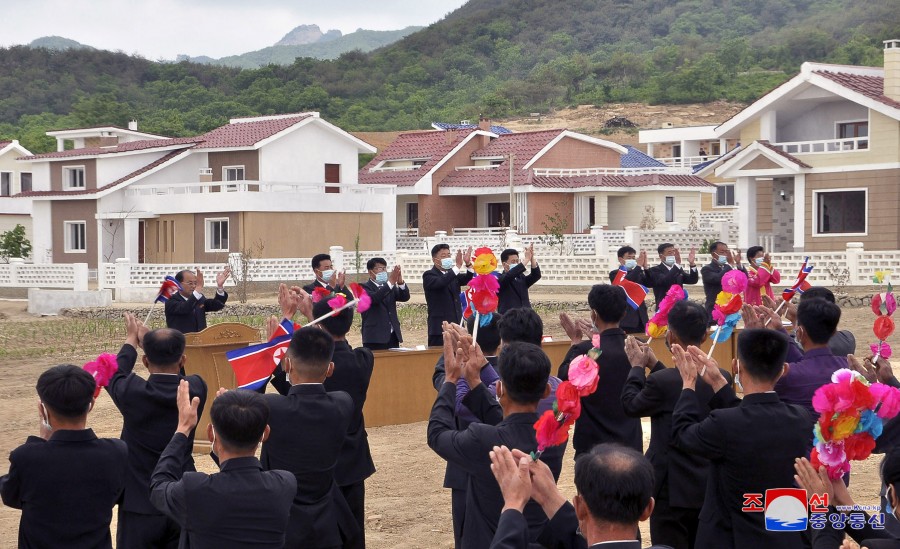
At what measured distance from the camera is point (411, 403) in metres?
12.1

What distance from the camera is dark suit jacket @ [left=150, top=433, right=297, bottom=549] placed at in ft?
14.5

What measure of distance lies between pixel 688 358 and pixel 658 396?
2.86ft

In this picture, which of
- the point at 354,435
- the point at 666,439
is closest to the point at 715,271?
the point at 666,439

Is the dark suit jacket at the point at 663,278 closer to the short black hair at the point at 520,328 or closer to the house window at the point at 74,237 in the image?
the short black hair at the point at 520,328

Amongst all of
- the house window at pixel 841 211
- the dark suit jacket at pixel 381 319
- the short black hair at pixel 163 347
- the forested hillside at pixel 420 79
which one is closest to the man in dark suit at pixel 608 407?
the short black hair at pixel 163 347

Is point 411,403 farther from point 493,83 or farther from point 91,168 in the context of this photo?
point 493,83

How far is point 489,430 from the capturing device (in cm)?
471

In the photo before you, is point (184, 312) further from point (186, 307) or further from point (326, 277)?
point (326, 277)

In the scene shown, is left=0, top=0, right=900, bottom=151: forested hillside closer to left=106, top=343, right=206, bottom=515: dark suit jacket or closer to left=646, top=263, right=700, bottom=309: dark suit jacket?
left=646, top=263, right=700, bottom=309: dark suit jacket

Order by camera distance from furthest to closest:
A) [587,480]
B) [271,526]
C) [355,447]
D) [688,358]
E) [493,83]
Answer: [493,83] < [355,447] < [688,358] < [271,526] < [587,480]

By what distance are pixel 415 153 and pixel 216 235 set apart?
12687mm

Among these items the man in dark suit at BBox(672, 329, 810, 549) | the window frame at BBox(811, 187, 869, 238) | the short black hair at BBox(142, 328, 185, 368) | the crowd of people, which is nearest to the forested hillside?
the window frame at BBox(811, 187, 869, 238)

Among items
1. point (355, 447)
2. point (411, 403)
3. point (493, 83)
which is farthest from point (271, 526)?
point (493, 83)

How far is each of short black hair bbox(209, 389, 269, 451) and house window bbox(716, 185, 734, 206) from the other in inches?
1881
